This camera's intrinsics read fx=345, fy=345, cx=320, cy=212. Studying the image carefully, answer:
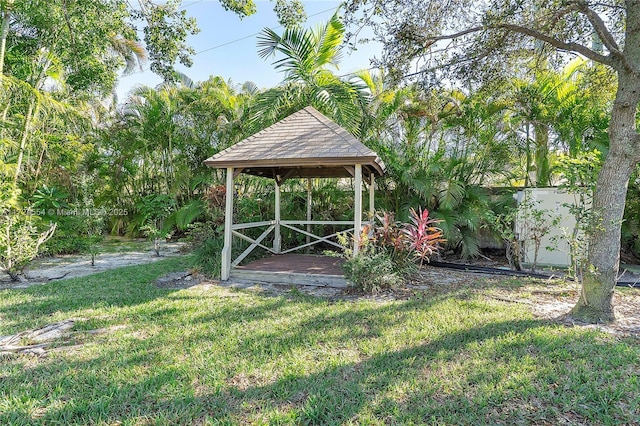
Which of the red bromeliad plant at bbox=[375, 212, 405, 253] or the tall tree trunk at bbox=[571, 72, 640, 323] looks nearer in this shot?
the tall tree trunk at bbox=[571, 72, 640, 323]

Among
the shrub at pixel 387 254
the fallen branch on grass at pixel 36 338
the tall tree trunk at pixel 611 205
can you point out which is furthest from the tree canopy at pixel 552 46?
the fallen branch on grass at pixel 36 338

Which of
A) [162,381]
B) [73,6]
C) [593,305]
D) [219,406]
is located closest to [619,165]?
[593,305]

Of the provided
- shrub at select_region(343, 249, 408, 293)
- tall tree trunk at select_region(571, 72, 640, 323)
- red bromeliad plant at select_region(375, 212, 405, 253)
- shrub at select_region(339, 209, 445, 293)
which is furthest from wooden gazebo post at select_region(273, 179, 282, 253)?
tall tree trunk at select_region(571, 72, 640, 323)

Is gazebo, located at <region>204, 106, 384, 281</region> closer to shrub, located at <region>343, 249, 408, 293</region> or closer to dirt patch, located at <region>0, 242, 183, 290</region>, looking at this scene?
shrub, located at <region>343, 249, 408, 293</region>

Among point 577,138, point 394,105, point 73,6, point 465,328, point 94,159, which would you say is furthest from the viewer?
point 94,159

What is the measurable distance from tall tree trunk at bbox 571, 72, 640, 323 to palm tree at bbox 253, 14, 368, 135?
17.2 feet

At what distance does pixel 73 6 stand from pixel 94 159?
6656 mm

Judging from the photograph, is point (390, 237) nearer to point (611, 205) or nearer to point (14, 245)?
point (611, 205)

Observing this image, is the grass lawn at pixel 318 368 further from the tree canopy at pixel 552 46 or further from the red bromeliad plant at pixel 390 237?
the red bromeliad plant at pixel 390 237

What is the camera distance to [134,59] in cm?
1638

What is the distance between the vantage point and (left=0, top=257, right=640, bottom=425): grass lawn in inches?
91.6

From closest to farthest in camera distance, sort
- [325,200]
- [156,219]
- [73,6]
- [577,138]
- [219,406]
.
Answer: [219,406]
[73,6]
[577,138]
[325,200]
[156,219]

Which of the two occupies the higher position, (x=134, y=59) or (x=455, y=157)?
(x=134, y=59)

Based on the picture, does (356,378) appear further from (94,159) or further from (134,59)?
(134,59)
